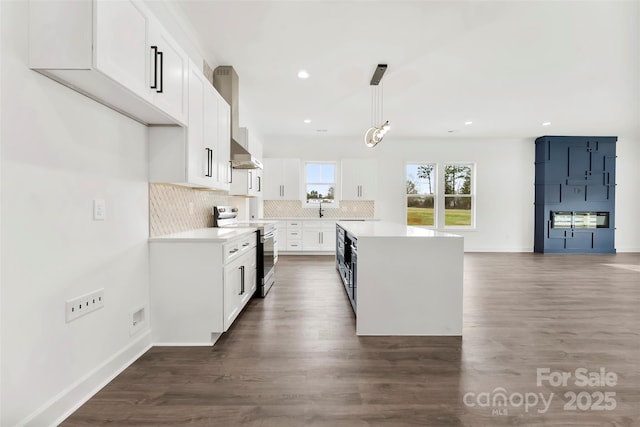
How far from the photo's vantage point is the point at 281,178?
721 cm

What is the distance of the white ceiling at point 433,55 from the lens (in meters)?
2.70

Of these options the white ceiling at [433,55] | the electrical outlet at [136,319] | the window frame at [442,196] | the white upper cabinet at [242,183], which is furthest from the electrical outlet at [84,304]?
the window frame at [442,196]

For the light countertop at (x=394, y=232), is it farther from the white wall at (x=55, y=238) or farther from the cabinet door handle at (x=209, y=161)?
the white wall at (x=55, y=238)

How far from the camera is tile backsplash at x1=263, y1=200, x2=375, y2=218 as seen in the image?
7480 mm

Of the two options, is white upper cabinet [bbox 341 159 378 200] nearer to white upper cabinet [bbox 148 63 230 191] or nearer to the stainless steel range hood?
the stainless steel range hood

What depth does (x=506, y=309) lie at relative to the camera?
131 inches

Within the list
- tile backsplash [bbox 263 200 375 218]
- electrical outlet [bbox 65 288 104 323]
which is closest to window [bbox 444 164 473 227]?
tile backsplash [bbox 263 200 375 218]

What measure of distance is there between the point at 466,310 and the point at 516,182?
5951 millimetres

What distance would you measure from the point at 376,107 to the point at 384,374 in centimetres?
452

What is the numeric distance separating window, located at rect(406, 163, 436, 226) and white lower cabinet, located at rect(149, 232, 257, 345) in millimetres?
6281

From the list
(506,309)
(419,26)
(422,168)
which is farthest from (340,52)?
(422,168)

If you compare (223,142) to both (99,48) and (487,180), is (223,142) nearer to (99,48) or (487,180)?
(99,48)

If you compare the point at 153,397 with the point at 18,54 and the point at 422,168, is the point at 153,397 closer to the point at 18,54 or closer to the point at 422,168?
the point at 18,54

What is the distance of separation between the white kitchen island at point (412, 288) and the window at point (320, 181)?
4.99 meters
